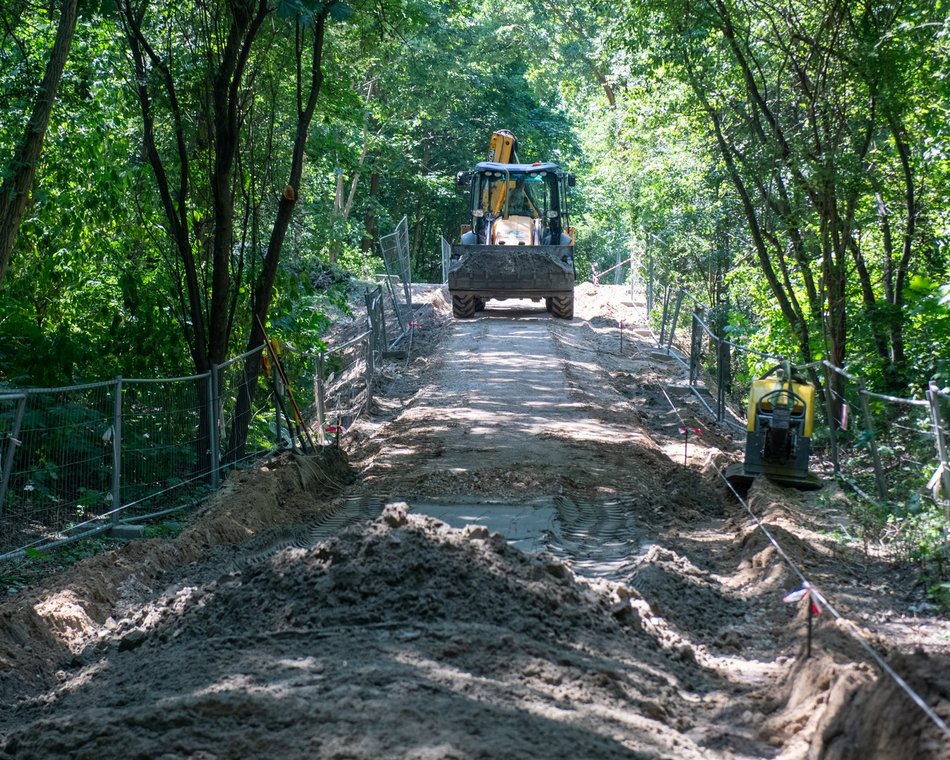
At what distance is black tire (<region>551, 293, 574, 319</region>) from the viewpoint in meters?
27.3

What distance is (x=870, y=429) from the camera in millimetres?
10453

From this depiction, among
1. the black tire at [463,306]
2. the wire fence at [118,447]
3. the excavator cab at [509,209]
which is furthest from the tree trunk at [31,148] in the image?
the excavator cab at [509,209]

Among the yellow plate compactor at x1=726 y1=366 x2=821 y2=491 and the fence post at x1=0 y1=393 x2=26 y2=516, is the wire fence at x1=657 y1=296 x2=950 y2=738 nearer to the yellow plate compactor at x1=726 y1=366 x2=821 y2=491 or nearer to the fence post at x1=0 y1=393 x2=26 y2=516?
the yellow plate compactor at x1=726 y1=366 x2=821 y2=491

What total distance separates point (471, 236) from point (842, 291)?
45.9 feet

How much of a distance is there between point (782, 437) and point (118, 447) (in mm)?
6594

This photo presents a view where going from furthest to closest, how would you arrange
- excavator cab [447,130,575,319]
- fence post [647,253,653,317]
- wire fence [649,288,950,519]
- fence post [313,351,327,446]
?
fence post [647,253,653,317] → excavator cab [447,130,575,319] → fence post [313,351,327,446] → wire fence [649,288,950,519]

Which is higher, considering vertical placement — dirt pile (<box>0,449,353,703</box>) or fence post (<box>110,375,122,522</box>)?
fence post (<box>110,375,122,522</box>)

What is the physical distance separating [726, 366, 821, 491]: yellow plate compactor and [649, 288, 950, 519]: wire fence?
35 cm

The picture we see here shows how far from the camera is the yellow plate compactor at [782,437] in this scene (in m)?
11.6

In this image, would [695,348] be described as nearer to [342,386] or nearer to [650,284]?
[342,386]

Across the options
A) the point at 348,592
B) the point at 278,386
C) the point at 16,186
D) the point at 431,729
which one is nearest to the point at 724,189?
the point at 278,386

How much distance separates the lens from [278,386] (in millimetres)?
13992

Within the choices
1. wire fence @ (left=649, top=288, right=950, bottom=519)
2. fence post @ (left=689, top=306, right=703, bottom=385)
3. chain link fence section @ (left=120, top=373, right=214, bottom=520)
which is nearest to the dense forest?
wire fence @ (left=649, top=288, right=950, bottom=519)

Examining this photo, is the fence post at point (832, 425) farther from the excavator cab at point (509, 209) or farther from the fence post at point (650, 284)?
the excavator cab at point (509, 209)
